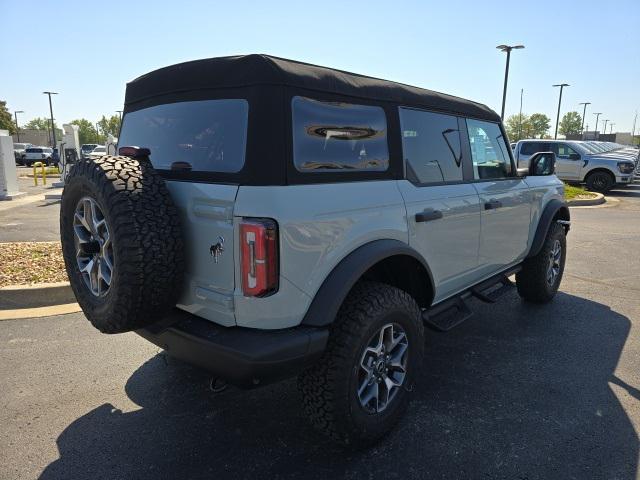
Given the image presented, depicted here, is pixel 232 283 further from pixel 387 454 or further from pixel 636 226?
pixel 636 226

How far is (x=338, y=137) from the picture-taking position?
98.7 inches

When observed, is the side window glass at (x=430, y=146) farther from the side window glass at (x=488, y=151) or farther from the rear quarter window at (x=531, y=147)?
the rear quarter window at (x=531, y=147)

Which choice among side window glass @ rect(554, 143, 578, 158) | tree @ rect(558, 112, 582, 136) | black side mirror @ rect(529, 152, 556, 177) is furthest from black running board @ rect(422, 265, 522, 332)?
tree @ rect(558, 112, 582, 136)

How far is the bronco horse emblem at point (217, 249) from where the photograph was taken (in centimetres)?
218

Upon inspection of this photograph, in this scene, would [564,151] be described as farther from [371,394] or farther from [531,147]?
[371,394]

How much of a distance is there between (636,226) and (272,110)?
34.8ft

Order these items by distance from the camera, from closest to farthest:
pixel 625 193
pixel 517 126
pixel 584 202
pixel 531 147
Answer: pixel 584 202 < pixel 531 147 < pixel 625 193 < pixel 517 126

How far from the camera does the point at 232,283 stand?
7.19 ft

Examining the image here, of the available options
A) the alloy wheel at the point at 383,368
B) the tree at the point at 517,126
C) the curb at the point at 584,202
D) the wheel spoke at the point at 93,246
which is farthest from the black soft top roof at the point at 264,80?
the tree at the point at 517,126

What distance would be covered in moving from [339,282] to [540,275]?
3.29m

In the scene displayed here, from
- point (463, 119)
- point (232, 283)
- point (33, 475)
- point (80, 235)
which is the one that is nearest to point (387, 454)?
point (232, 283)

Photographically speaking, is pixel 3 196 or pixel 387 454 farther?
pixel 3 196

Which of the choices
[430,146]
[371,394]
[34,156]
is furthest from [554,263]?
[34,156]

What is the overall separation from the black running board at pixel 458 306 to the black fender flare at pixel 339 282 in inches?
35.9
